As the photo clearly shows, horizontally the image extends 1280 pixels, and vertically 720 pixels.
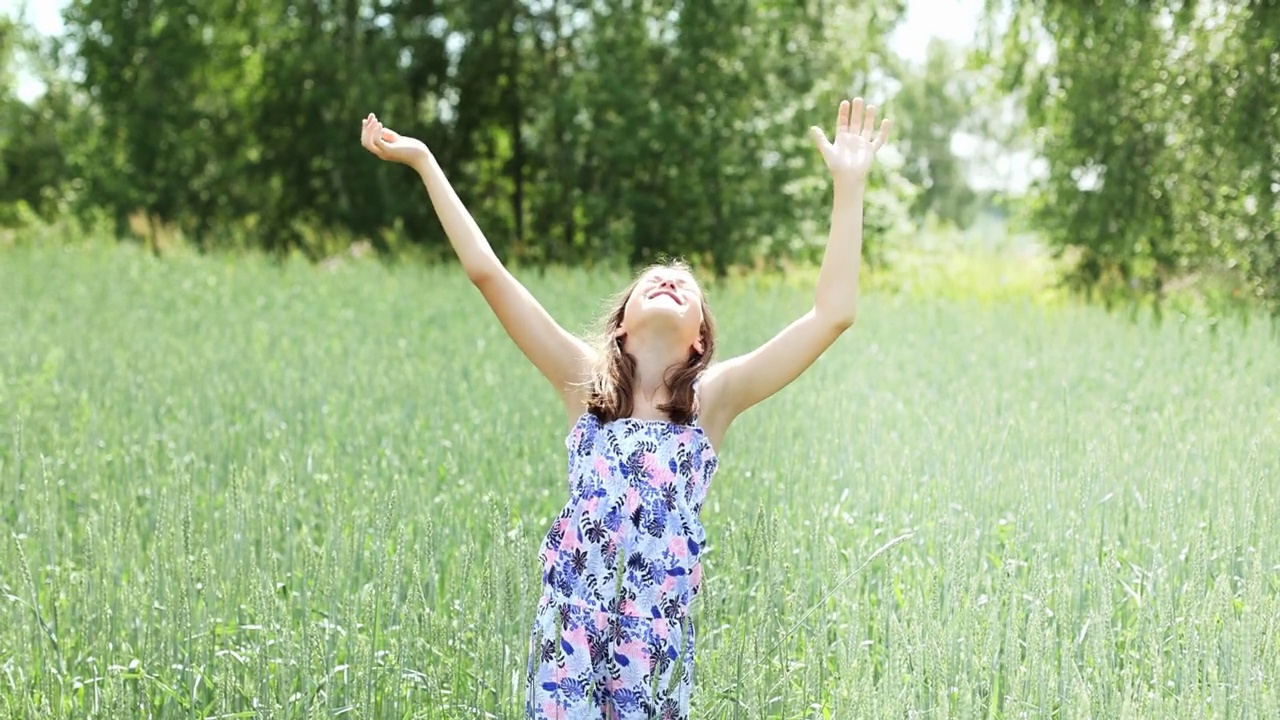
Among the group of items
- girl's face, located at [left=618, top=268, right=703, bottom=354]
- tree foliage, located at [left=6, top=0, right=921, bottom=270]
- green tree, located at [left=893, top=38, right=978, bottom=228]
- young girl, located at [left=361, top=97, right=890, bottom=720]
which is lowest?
young girl, located at [left=361, top=97, right=890, bottom=720]

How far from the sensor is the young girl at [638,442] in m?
2.35

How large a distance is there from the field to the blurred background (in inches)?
193

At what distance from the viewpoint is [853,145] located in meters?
2.63

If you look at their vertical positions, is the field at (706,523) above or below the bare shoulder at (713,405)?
below

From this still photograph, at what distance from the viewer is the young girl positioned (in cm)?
235

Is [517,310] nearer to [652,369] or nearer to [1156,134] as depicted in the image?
[652,369]

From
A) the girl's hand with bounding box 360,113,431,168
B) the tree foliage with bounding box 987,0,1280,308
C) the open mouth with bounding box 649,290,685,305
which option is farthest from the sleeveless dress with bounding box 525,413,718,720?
the tree foliage with bounding box 987,0,1280,308

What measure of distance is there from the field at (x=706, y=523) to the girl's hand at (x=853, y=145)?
0.68 metres

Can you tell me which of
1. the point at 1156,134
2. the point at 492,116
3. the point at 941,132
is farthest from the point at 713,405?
the point at 941,132

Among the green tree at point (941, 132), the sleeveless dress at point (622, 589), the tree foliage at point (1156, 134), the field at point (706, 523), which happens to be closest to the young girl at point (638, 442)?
the sleeveless dress at point (622, 589)

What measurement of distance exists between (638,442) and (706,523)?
6.15 feet

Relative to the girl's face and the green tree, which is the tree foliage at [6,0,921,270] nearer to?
the girl's face

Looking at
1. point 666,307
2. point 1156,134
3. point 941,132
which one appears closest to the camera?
point 666,307

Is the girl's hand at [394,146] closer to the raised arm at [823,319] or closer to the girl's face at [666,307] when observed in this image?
the girl's face at [666,307]
